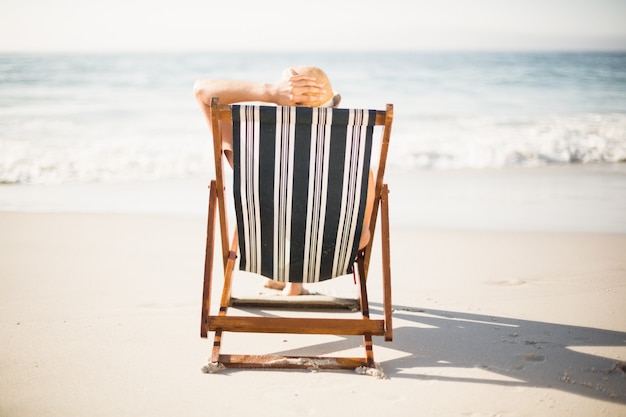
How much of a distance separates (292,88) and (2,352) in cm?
181

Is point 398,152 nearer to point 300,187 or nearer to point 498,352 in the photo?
point 498,352

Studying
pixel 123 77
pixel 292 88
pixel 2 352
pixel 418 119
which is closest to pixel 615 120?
pixel 418 119

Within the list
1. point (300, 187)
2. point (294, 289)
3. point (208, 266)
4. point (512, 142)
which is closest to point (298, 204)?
point (300, 187)

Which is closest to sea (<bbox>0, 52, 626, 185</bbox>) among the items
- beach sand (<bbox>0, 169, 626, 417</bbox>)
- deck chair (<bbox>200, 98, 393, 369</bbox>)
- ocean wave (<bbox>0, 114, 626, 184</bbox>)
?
ocean wave (<bbox>0, 114, 626, 184</bbox>)

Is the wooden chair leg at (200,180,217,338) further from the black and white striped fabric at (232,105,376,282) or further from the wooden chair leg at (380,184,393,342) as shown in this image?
the wooden chair leg at (380,184,393,342)

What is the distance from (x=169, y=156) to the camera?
912 centimetres

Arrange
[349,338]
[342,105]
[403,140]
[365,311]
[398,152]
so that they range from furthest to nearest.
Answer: [342,105] < [403,140] < [398,152] < [349,338] < [365,311]

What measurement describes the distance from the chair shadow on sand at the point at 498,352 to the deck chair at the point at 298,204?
0.30m

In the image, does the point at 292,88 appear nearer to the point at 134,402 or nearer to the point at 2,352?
the point at 134,402

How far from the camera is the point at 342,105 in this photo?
1577 centimetres

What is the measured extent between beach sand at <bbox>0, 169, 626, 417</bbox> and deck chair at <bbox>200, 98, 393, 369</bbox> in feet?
0.76

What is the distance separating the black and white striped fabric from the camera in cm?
239

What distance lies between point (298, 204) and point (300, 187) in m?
0.08

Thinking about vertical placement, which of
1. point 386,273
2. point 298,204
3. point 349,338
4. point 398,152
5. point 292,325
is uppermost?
point 298,204
